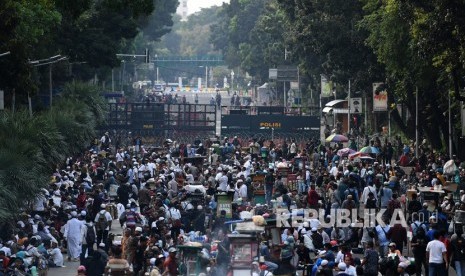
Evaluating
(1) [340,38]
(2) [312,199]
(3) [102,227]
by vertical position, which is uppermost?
(1) [340,38]

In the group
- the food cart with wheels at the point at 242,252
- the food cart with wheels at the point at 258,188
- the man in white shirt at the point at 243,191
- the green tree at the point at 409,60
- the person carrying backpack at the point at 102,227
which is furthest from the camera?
the green tree at the point at 409,60

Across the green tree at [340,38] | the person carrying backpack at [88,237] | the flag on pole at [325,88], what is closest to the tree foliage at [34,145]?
the person carrying backpack at [88,237]

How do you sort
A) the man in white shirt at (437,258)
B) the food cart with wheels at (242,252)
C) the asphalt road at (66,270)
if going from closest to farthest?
the food cart with wheels at (242,252) < the man in white shirt at (437,258) < the asphalt road at (66,270)

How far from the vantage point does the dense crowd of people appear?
28.4 metres

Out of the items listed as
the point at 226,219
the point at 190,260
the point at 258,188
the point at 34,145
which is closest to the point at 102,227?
the point at 226,219

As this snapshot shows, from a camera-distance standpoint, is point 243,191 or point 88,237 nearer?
point 88,237

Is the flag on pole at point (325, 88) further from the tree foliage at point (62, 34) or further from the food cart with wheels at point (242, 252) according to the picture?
the food cart with wheels at point (242, 252)

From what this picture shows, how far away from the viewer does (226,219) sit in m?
35.8

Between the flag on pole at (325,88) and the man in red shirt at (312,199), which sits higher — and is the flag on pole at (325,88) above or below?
above

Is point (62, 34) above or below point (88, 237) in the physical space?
above

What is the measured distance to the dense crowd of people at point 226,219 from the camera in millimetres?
28375

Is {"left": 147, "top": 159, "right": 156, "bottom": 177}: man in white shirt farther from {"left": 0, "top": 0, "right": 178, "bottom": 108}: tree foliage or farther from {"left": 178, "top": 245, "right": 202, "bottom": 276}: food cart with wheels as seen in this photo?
{"left": 178, "top": 245, "right": 202, "bottom": 276}: food cart with wheels

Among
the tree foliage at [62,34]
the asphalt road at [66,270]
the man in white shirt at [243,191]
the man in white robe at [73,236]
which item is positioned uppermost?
the tree foliage at [62,34]

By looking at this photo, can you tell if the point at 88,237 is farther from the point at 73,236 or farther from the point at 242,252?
the point at 242,252
